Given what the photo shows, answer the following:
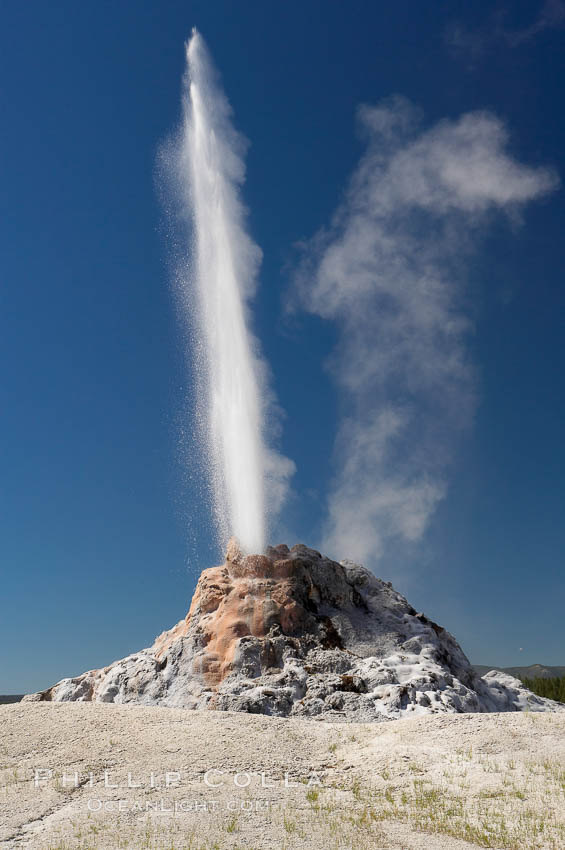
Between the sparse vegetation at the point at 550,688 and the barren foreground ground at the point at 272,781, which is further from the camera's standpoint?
the sparse vegetation at the point at 550,688

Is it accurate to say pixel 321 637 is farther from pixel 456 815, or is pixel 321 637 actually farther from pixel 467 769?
pixel 456 815

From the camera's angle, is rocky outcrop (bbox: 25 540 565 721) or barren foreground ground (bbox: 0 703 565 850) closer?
→ barren foreground ground (bbox: 0 703 565 850)

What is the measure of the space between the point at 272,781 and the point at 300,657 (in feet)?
43.3

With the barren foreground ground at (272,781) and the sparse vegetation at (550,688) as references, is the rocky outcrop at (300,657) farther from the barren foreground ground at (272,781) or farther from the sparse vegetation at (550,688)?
the sparse vegetation at (550,688)

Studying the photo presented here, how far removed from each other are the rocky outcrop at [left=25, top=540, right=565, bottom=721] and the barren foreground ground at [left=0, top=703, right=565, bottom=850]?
4864 mm

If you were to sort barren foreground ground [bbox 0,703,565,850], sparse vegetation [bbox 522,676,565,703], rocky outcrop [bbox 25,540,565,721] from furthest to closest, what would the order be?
sparse vegetation [bbox 522,676,565,703]
rocky outcrop [bbox 25,540,565,721]
barren foreground ground [bbox 0,703,565,850]

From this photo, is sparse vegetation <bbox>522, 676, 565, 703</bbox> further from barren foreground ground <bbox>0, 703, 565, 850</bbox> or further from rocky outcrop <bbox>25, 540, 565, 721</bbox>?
barren foreground ground <bbox>0, 703, 565, 850</bbox>

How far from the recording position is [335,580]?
1359 inches

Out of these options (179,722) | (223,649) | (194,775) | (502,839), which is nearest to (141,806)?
(194,775)

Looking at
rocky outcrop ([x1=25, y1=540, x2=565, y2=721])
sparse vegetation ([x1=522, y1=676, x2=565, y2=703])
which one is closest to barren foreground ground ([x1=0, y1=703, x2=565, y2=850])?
rocky outcrop ([x1=25, y1=540, x2=565, y2=721])

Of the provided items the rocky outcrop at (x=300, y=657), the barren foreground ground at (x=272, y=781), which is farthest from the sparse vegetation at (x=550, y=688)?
the barren foreground ground at (x=272, y=781)

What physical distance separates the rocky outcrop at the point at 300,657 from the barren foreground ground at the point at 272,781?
192 inches

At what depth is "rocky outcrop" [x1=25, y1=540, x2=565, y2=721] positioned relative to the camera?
2609cm

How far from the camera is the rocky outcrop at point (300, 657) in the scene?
26.1 m
